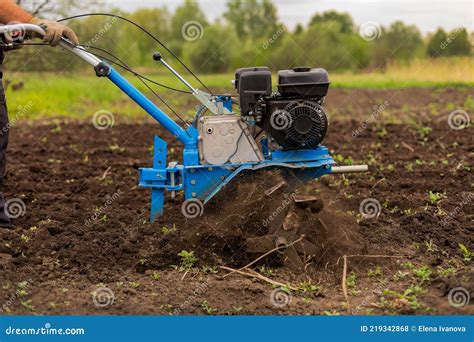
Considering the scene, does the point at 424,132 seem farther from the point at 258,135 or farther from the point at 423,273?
the point at 423,273

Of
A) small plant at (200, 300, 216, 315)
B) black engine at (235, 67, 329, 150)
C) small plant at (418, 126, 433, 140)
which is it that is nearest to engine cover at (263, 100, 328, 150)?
black engine at (235, 67, 329, 150)

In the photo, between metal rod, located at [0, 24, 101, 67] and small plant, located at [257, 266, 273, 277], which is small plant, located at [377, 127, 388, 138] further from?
metal rod, located at [0, 24, 101, 67]

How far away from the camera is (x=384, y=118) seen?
42.5ft

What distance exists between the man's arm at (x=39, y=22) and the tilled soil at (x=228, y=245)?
5.33 ft

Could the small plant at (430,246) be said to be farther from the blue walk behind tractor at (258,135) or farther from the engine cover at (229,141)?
the engine cover at (229,141)

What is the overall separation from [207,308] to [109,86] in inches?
543

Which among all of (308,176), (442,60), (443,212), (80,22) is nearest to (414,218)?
(443,212)

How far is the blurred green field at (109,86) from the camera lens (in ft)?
48.6

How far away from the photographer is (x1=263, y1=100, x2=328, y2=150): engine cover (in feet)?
20.0

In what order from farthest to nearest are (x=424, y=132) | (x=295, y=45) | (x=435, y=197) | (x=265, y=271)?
(x=295, y=45) → (x=424, y=132) → (x=435, y=197) → (x=265, y=271)

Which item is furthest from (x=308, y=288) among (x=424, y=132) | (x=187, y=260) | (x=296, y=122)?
(x=424, y=132)

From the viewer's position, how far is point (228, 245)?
20.0 feet

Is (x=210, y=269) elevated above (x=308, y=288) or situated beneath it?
elevated above

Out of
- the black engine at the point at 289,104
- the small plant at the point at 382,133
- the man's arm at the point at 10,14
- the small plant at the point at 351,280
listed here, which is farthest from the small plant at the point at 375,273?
the small plant at the point at 382,133
